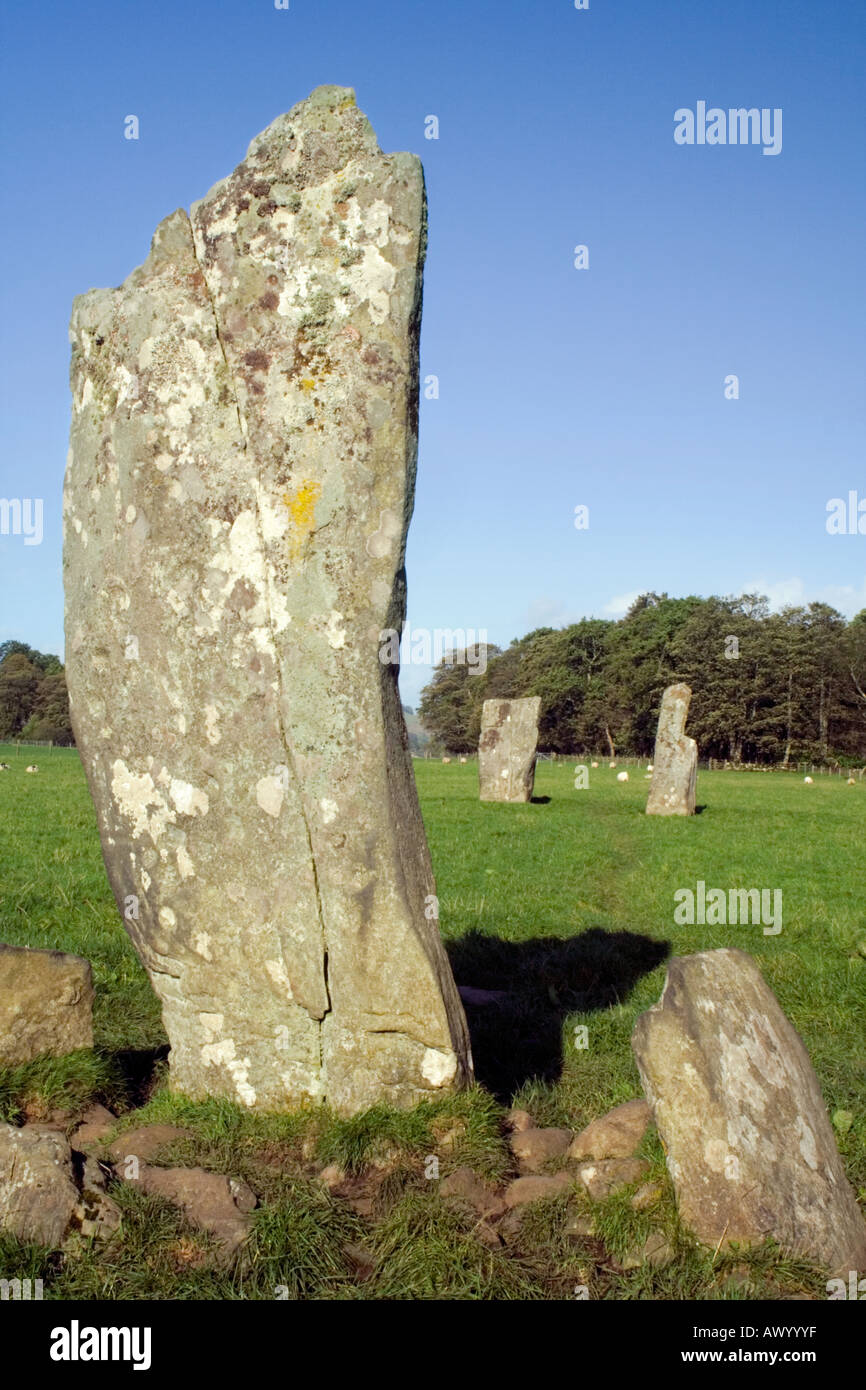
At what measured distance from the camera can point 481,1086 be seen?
5516mm

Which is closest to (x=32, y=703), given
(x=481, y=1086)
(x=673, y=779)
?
(x=673, y=779)

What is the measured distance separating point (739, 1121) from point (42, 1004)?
11.9 feet

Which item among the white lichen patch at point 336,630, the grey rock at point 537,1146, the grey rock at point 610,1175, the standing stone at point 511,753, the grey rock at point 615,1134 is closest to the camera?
the grey rock at point 610,1175

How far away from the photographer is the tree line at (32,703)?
3275 inches

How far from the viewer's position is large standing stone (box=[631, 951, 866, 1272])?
13.8 ft

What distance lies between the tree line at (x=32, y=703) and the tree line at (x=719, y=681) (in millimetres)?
32888

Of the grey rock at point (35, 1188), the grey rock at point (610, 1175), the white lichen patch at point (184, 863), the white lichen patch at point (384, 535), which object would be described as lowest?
the grey rock at point (610, 1175)

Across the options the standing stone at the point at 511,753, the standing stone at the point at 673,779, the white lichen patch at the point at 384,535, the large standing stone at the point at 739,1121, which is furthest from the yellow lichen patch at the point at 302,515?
the standing stone at the point at 673,779

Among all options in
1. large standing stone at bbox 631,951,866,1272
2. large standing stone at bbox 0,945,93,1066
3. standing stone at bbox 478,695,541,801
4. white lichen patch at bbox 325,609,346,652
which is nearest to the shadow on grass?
large standing stone at bbox 631,951,866,1272

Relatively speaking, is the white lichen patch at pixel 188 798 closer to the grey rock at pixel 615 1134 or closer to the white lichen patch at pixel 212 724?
the white lichen patch at pixel 212 724

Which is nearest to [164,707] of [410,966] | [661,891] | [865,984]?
[410,966]

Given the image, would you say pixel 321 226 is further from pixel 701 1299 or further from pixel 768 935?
pixel 768 935

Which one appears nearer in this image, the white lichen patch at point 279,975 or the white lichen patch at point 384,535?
the white lichen patch at point 384,535
